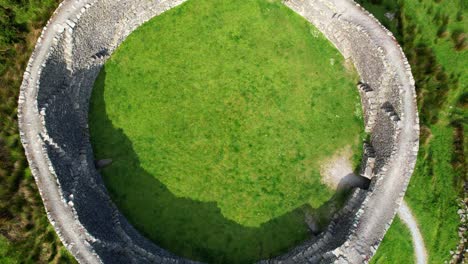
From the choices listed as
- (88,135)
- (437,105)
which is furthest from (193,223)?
(437,105)

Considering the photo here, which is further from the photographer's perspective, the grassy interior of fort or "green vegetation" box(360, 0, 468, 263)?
"green vegetation" box(360, 0, 468, 263)

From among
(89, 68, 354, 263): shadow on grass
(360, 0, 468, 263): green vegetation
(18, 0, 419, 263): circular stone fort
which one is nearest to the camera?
(18, 0, 419, 263): circular stone fort

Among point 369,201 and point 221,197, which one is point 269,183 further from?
point 369,201

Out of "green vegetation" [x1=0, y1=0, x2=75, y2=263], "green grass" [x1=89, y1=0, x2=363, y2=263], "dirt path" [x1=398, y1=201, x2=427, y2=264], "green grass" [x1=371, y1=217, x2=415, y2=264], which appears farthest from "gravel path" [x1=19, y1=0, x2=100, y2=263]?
"dirt path" [x1=398, y1=201, x2=427, y2=264]

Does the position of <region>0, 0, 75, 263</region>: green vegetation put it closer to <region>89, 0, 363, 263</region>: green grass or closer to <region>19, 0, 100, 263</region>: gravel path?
<region>19, 0, 100, 263</region>: gravel path

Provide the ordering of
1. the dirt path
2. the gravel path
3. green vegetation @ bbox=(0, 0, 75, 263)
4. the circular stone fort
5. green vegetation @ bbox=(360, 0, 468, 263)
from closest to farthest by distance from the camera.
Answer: the gravel path, the circular stone fort, green vegetation @ bbox=(0, 0, 75, 263), the dirt path, green vegetation @ bbox=(360, 0, 468, 263)

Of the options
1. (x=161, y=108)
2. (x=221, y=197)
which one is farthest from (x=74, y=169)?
(x=221, y=197)

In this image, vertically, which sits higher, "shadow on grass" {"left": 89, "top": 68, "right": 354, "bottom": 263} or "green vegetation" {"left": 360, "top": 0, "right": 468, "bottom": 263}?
"green vegetation" {"left": 360, "top": 0, "right": 468, "bottom": 263}
